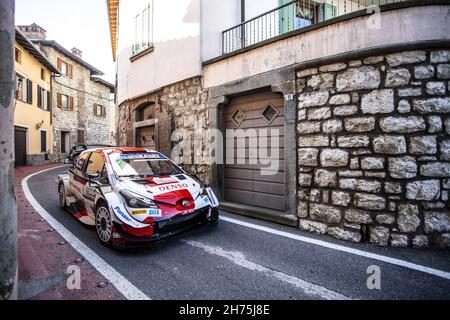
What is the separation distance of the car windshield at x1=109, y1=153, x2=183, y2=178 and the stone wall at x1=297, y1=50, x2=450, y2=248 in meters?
2.80

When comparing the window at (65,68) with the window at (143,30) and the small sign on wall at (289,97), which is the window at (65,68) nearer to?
the window at (143,30)

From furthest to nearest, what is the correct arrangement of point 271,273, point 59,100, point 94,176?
point 59,100, point 94,176, point 271,273

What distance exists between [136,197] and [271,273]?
2.06 metres

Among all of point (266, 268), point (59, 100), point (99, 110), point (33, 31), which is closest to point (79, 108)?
point (59, 100)

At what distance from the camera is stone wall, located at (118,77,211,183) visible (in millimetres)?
6773

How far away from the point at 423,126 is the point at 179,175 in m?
3.90

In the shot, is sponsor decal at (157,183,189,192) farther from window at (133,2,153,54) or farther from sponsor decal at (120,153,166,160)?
window at (133,2,153,54)

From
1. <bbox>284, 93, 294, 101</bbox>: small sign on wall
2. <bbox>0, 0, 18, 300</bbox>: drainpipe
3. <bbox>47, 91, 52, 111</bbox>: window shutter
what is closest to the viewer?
<bbox>0, 0, 18, 300</bbox>: drainpipe

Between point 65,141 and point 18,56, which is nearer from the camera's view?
point 18,56

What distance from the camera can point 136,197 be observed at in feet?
11.6

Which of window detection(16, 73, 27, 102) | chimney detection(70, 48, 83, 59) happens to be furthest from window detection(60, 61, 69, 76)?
window detection(16, 73, 27, 102)

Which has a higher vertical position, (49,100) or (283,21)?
(49,100)

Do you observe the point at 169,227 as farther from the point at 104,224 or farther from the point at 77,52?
the point at 77,52

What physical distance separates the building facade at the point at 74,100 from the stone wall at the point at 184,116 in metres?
16.7
